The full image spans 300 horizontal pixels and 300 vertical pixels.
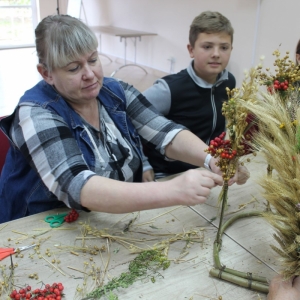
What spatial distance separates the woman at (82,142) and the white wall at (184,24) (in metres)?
2.27

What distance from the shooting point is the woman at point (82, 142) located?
1.07 metres

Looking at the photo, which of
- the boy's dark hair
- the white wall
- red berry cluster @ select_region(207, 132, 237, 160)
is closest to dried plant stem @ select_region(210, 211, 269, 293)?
red berry cluster @ select_region(207, 132, 237, 160)

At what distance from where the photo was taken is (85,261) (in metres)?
1.01

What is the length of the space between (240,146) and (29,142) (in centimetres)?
65

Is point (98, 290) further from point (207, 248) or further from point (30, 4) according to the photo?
point (30, 4)

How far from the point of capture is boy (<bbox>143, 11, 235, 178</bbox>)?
195 cm

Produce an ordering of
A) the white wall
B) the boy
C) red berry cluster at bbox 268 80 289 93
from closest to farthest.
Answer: red berry cluster at bbox 268 80 289 93, the boy, the white wall

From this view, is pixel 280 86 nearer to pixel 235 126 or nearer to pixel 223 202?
pixel 235 126

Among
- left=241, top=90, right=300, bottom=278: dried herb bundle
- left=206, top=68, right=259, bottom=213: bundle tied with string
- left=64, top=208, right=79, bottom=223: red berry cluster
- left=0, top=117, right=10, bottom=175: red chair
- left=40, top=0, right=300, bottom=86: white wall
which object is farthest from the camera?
left=40, top=0, right=300, bottom=86: white wall

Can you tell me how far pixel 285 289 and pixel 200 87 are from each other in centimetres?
135

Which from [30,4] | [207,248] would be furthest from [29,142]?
[30,4]

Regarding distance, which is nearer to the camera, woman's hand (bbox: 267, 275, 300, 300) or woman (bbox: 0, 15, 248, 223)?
woman's hand (bbox: 267, 275, 300, 300)

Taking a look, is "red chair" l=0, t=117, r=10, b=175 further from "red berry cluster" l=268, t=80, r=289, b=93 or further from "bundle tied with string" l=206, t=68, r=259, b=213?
"red berry cluster" l=268, t=80, r=289, b=93

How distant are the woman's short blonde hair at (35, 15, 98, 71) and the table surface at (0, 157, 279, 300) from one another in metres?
0.52
